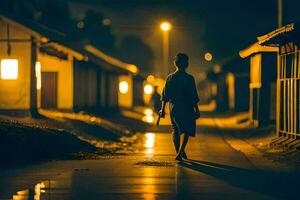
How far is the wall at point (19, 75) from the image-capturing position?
28984 mm

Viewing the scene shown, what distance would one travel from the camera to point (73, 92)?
34688 mm

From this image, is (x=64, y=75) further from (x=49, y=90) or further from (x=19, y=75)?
(x=19, y=75)

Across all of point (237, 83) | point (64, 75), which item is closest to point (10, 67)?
point (64, 75)

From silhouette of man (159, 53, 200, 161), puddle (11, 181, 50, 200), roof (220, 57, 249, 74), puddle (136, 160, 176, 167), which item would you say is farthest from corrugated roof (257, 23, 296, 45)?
roof (220, 57, 249, 74)

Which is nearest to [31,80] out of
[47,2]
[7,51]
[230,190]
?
[7,51]

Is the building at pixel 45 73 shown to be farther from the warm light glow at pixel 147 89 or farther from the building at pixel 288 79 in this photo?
the warm light glow at pixel 147 89

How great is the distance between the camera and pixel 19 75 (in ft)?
95.7

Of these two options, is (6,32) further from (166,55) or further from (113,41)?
(113,41)

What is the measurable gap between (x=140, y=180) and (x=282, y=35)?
7.91 m

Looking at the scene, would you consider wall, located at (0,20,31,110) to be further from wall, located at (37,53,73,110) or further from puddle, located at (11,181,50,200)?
puddle, located at (11,181,50,200)

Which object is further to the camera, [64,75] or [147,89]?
[147,89]

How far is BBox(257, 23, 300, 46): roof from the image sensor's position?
16.0 meters

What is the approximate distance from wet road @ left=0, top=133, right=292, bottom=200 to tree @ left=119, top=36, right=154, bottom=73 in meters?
91.4

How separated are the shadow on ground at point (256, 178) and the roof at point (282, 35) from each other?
4.06 m
